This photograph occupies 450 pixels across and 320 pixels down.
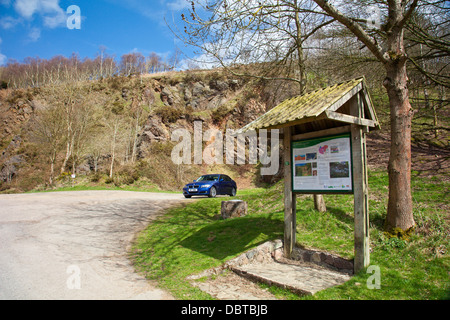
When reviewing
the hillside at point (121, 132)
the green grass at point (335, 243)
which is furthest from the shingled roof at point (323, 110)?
the hillside at point (121, 132)

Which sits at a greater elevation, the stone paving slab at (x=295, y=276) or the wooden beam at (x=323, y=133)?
the wooden beam at (x=323, y=133)

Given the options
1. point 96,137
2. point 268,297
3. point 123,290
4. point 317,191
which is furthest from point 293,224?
point 96,137

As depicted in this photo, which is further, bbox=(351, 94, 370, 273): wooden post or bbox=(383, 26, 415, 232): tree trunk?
bbox=(383, 26, 415, 232): tree trunk

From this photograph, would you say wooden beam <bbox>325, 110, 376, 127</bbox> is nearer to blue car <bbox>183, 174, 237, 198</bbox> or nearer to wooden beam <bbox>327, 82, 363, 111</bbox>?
wooden beam <bbox>327, 82, 363, 111</bbox>

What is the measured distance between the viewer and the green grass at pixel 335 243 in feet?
14.4

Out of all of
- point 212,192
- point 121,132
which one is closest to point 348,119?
point 212,192


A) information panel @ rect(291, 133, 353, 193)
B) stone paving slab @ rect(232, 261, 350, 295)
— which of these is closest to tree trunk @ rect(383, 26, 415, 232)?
information panel @ rect(291, 133, 353, 193)

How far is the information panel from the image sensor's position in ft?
17.7

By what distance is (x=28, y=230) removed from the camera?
331 inches

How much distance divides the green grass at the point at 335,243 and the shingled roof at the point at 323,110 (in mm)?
2546

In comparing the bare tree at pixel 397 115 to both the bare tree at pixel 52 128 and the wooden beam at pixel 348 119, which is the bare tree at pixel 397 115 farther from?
the bare tree at pixel 52 128

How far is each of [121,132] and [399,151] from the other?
34254mm

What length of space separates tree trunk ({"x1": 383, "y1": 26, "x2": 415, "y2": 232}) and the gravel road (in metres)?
5.09

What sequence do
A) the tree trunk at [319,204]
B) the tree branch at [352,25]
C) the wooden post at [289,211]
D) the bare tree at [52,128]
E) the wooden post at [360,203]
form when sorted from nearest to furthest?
the wooden post at [360,203]
the tree branch at [352,25]
the wooden post at [289,211]
the tree trunk at [319,204]
the bare tree at [52,128]
